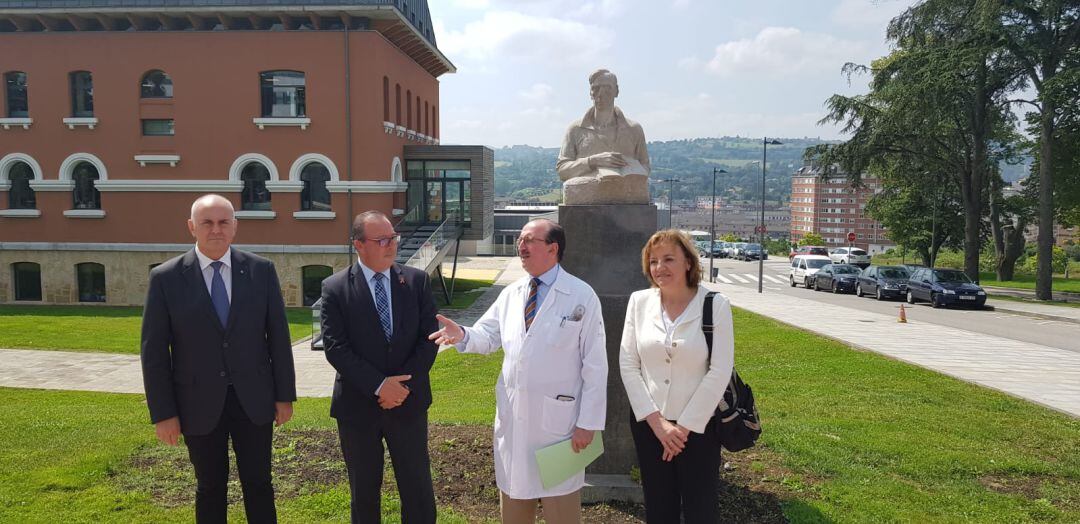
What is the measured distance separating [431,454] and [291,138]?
21.5 m

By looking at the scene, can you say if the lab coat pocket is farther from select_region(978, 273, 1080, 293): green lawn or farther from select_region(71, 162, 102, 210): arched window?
select_region(978, 273, 1080, 293): green lawn

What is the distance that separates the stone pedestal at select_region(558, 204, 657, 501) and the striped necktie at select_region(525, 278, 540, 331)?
1.61 m

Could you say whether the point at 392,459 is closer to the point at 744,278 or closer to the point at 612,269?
the point at 612,269

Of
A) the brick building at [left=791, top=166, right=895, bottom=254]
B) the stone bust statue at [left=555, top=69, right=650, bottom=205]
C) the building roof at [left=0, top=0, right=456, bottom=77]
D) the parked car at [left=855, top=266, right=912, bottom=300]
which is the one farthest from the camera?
the brick building at [left=791, top=166, right=895, bottom=254]

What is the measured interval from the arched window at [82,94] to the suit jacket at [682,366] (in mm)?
28493

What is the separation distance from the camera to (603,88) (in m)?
6.55

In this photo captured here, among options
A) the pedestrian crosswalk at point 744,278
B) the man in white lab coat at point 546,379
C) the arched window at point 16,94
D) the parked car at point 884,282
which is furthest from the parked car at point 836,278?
the arched window at point 16,94

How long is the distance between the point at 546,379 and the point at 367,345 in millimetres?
1157

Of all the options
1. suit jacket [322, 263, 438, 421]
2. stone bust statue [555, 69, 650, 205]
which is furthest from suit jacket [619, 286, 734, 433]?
stone bust statue [555, 69, 650, 205]

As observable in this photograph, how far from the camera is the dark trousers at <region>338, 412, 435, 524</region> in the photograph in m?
4.48

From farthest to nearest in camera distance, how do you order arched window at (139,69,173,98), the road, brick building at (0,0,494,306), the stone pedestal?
arched window at (139,69,173,98) < brick building at (0,0,494,306) < the road < the stone pedestal

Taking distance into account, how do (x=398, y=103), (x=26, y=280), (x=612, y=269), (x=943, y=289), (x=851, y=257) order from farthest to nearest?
(x=851, y=257) < (x=398, y=103) < (x=26, y=280) < (x=943, y=289) < (x=612, y=269)

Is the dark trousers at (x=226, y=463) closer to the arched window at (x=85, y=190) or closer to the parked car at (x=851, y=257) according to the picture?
the arched window at (x=85, y=190)

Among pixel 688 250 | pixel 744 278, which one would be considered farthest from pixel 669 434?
pixel 744 278
